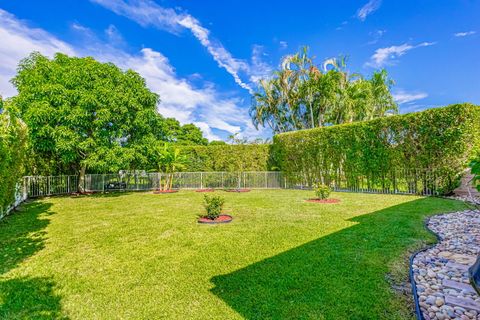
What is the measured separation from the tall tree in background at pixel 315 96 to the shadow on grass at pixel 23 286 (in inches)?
857

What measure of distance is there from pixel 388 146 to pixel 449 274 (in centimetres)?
972

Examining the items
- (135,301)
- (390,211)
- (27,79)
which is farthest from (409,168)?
(27,79)

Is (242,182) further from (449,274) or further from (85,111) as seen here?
(449,274)

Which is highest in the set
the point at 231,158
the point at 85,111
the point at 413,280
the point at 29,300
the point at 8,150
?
the point at 85,111

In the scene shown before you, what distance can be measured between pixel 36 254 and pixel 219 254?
11.9 ft

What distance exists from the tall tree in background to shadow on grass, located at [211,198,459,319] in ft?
62.5

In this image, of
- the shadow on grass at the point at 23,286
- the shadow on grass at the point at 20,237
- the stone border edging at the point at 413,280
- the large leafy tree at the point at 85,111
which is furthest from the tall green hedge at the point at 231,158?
the stone border edging at the point at 413,280

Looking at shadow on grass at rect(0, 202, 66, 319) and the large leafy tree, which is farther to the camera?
the large leafy tree

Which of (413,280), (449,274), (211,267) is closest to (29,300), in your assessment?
(211,267)

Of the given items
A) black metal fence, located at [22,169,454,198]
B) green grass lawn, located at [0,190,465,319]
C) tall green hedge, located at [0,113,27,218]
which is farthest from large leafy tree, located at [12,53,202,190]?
green grass lawn, located at [0,190,465,319]

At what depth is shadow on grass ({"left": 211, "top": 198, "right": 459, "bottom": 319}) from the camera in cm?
265

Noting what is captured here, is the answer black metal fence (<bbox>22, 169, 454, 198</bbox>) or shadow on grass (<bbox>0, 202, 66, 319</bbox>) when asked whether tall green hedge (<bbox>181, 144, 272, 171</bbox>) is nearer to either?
black metal fence (<bbox>22, 169, 454, 198</bbox>)

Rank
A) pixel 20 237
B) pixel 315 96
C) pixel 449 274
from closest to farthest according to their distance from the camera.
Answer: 1. pixel 449 274
2. pixel 20 237
3. pixel 315 96

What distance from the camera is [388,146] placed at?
38.4 feet
